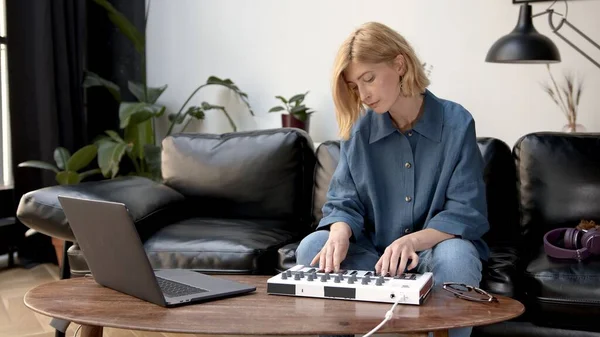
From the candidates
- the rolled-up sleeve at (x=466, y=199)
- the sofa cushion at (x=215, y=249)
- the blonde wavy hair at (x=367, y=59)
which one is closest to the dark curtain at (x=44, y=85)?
the sofa cushion at (x=215, y=249)

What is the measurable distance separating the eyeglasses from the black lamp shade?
4.78 ft

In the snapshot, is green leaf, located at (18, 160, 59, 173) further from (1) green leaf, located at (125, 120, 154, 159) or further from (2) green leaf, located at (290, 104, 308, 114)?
(2) green leaf, located at (290, 104, 308, 114)

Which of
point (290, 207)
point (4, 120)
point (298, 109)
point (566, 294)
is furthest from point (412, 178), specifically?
point (4, 120)

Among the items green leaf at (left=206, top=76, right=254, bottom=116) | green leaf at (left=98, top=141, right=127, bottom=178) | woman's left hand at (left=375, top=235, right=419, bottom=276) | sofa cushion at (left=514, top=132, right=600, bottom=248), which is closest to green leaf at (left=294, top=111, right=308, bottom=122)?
green leaf at (left=206, top=76, right=254, bottom=116)

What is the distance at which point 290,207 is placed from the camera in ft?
9.02

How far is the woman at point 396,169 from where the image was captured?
1.77m

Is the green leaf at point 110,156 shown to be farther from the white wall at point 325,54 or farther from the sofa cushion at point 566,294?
the sofa cushion at point 566,294

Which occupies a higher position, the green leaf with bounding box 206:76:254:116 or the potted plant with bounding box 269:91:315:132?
the green leaf with bounding box 206:76:254:116

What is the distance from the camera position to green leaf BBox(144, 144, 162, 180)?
3830 mm

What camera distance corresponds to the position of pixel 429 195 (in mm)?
1889

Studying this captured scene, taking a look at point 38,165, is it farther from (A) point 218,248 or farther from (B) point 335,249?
(B) point 335,249

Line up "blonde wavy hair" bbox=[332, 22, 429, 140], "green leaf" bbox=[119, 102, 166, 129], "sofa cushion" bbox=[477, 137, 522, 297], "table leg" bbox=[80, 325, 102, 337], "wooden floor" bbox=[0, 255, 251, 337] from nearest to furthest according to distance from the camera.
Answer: "table leg" bbox=[80, 325, 102, 337], "blonde wavy hair" bbox=[332, 22, 429, 140], "sofa cushion" bbox=[477, 137, 522, 297], "wooden floor" bbox=[0, 255, 251, 337], "green leaf" bbox=[119, 102, 166, 129]

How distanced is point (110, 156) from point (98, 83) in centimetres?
52

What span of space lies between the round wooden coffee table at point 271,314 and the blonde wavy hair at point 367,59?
0.60 meters
